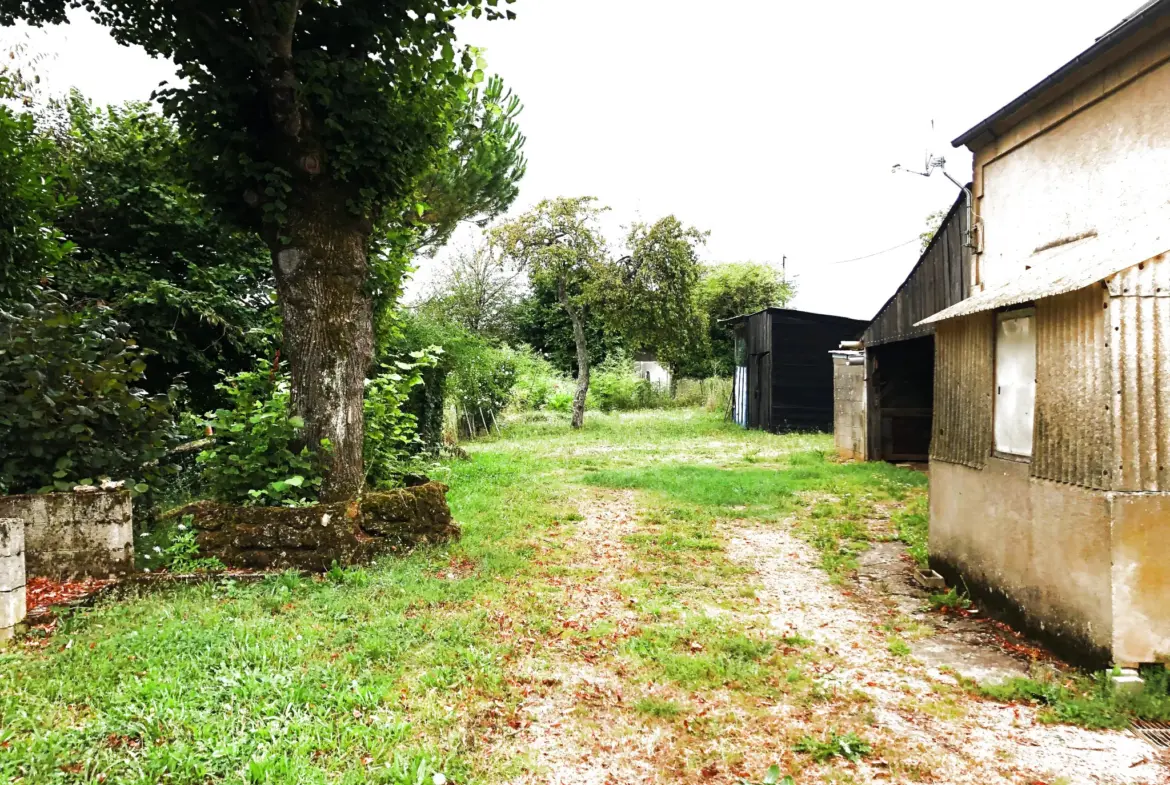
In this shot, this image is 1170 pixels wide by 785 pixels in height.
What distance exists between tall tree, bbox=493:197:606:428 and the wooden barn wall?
10135 mm

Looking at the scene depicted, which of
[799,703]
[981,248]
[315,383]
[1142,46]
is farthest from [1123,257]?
[315,383]

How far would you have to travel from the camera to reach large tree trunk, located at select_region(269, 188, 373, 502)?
548 cm

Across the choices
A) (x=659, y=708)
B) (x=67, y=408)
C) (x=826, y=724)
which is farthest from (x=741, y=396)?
(x=67, y=408)

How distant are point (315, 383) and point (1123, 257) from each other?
19.2 ft

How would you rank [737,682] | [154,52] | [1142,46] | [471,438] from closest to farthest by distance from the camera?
[737,682] < [1142,46] < [154,52] < [471,438]

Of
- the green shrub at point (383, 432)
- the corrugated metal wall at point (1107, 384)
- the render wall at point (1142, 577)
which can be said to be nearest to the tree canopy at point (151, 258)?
the green shrub at point (383, 432)

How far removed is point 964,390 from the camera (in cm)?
525

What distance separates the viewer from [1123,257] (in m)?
3.58

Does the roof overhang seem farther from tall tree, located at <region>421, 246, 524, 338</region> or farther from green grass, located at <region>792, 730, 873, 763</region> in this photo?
tall tree, located at <region>421, 246, 524, 338</region>

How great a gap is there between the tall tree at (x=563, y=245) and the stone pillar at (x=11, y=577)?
16521 millimetres

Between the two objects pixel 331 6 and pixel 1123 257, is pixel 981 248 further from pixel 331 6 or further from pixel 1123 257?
pixel 331 6

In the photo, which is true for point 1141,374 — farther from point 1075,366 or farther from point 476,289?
point 476,289

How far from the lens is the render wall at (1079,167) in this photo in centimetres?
381

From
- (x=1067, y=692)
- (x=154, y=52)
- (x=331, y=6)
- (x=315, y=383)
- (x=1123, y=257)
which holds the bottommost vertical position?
(x=1067, y=692)
